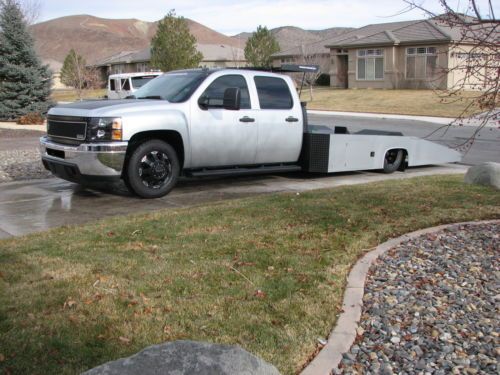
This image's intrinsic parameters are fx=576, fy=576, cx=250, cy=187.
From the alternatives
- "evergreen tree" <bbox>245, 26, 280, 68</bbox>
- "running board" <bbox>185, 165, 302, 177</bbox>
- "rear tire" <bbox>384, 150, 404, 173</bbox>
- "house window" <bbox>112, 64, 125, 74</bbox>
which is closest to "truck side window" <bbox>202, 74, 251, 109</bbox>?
"running board" <bbox>185, 165, 302, 177</bbox>

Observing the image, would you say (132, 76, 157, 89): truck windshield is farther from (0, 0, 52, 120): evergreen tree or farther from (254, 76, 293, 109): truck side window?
(254, 76, 293, 109): truck side window

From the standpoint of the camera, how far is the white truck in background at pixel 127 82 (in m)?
23.2

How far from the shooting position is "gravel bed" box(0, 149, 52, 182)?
10250 millimetres

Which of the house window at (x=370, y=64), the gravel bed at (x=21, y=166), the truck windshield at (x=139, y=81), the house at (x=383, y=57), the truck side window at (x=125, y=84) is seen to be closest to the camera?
the gravel bed at (x=21, y=166)

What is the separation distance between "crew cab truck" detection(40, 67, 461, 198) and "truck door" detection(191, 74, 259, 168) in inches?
0.6

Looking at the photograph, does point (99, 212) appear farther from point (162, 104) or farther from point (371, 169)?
point (371, 169)

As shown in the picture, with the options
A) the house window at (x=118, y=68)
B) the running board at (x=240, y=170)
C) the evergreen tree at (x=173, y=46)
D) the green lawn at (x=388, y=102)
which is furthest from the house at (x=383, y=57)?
the house window at (x=118, y=68)

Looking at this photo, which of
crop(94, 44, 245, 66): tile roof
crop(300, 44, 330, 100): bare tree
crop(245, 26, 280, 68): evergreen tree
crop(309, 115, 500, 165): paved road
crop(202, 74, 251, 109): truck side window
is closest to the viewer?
crop(202, 74, 251, 109): truck side window

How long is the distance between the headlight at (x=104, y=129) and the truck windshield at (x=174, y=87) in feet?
3.56

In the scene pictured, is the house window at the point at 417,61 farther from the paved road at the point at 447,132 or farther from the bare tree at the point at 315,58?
the paved road at the point at 447,132

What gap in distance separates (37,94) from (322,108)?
55.1ft

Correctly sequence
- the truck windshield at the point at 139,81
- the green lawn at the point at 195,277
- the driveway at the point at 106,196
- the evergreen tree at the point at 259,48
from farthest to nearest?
the evergreen tree at the point at 259,48, the truck windshield at the point at 139,81, the driveway at the point at 106,196, the green lawn at the point at 195,277

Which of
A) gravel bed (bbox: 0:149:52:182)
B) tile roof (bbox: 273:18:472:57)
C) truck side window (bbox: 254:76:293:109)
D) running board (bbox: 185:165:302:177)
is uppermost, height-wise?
tile roof (bbox: 273:18:472:57)

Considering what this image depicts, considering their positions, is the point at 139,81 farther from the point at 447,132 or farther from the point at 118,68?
the point at 118,68
